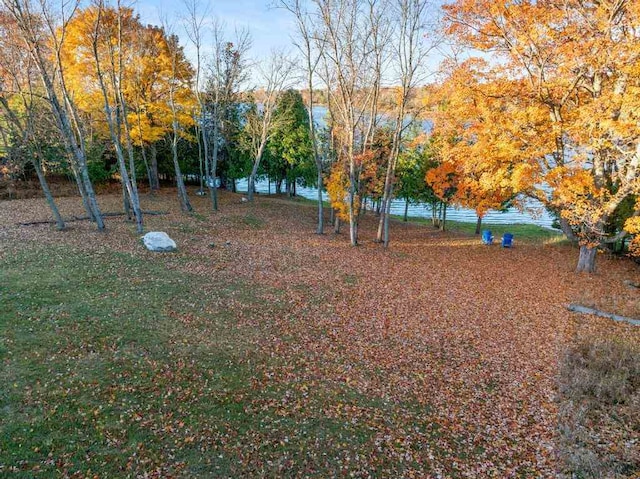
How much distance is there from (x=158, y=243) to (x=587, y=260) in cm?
1857

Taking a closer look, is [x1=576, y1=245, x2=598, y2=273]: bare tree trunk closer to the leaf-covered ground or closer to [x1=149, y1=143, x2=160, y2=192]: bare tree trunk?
the leaf-covered ground

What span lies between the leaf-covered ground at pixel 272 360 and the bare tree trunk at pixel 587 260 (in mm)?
789

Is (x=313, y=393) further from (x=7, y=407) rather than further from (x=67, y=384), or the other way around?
(x=7, y=407)

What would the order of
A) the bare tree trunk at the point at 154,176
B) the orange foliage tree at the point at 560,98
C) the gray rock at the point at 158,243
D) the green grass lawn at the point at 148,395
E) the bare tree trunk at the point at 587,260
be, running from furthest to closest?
the bare tree trunk at the point at 154,176
the bare tree trunk at the point at 587,260
the gray rock at the point at 158,243
the orange foliage tree at the point at 560,98
the green grass lawn at the point at 148,395

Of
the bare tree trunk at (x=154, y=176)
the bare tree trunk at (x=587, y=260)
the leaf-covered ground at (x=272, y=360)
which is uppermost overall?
the bare tree trunk at (x=154, y=176)

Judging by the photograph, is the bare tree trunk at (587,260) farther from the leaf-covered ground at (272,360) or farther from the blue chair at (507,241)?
the blue chair at (507,241)

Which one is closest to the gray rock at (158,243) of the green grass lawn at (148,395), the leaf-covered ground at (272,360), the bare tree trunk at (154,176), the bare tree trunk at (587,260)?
the leaf-covered ground at (272,360)

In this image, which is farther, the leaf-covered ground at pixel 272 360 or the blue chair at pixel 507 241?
the blue chair at pixel 507 241

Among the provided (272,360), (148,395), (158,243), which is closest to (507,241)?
(272,360)

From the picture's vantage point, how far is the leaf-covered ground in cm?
580

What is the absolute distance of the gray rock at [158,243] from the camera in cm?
1480

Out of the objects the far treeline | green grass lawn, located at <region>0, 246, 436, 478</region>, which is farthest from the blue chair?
green grass lawn, located at <region>0, 246, 436, 478</region>

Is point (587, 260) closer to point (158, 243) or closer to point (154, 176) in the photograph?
point (158, 243)

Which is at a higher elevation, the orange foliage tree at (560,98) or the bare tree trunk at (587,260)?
the orange foliage tree at (560,98)
